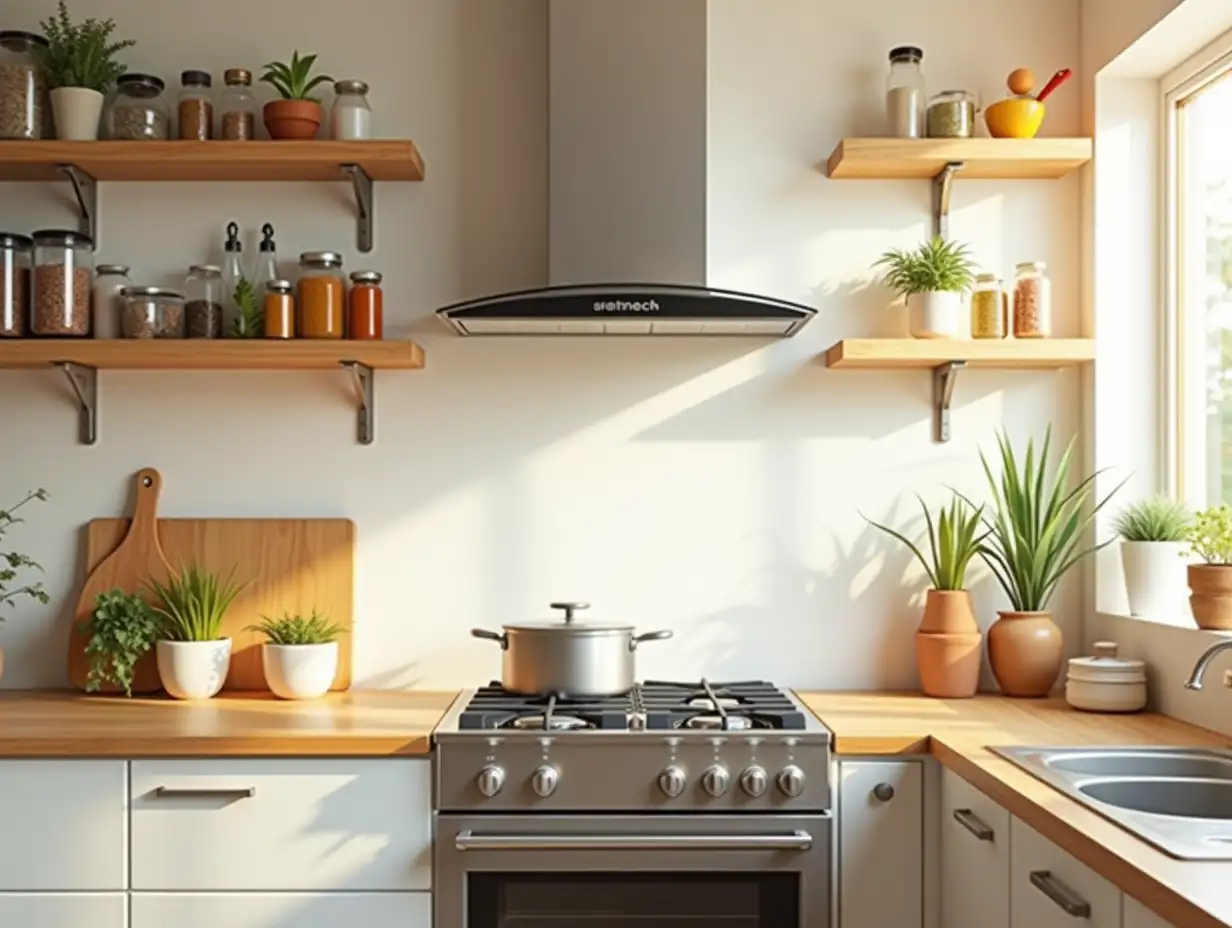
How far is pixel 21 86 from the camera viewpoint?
2982mm

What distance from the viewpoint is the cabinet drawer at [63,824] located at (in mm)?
2531

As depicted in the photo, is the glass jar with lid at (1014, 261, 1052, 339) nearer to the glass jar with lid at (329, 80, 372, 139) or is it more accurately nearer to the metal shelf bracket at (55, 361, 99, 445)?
the glass jar with lid at (329, 80, 372, 139)

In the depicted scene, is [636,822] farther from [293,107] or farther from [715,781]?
[293,107]

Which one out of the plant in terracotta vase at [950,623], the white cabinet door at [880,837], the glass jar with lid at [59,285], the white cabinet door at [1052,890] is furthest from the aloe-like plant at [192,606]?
→ the white cabinet door at [1052,890]

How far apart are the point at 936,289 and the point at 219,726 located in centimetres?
167

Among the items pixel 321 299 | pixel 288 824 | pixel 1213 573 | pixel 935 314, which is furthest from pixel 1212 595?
pixel 321 299

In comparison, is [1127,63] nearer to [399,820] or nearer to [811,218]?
[811,218]

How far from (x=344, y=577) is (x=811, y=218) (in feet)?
4.25

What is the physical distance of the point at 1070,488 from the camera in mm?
3188

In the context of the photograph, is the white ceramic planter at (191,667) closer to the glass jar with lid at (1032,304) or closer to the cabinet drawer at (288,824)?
the cabinet drawer at (288,824)

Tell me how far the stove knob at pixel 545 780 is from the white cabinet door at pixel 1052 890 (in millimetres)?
783

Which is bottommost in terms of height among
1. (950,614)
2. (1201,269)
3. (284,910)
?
(284,910)

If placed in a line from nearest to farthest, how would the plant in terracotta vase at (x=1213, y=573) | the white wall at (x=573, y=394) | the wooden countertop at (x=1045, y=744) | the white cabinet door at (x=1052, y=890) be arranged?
the wooden countertop at (x=1045, y=744), the white cabinet door at (x=1052, y=890), the plant in terracotta vase at (x=1213, y=573), the white wall at (x=573, y=394)

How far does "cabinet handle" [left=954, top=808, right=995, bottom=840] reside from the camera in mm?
2238
